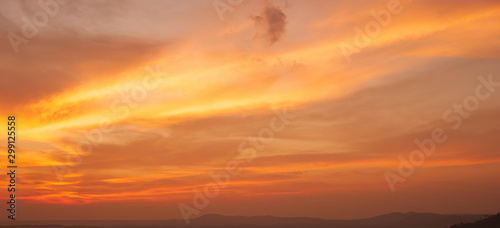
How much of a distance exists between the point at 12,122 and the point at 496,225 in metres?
52.8

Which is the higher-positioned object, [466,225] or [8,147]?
[8,147]

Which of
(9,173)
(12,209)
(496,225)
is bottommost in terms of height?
(496,225)

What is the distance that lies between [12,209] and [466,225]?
5134cm

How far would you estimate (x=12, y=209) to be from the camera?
46625mm

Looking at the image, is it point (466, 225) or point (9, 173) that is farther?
point (466, 225)

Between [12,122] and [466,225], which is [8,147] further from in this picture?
[466,225]

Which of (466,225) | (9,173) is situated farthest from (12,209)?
(466,225)

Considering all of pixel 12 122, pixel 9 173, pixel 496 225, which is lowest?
pixel 496 225

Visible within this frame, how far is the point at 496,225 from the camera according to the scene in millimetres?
55062

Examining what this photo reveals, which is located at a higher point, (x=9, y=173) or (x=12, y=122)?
(x=12, y=122)

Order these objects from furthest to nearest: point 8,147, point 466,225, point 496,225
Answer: point 466,225 < point 496,225 < point 8,147

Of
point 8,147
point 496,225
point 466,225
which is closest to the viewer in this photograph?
point 8,147

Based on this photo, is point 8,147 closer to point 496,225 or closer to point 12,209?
point 12,209

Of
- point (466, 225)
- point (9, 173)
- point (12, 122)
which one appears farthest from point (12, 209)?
point (466, 225)
